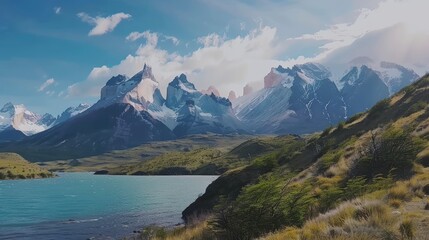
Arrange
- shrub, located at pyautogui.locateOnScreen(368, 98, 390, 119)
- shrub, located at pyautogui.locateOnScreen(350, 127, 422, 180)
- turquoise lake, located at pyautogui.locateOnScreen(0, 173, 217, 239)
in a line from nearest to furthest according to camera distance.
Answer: shrub, located at pyautogui.locateOnScreen(350, 127, 422, 180) → shrub, located at pyautogui.locateOnScreen(368, 98, 390, 119) → turquoise lake, located at pyautogui.locateOnScreen(0, 173, 217, 239)

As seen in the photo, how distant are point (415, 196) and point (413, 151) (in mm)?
11094

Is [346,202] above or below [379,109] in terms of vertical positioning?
below

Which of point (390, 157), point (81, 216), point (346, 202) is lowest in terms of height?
point (81, 216)

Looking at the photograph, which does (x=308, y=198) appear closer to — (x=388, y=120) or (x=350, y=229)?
(x=350, y=229)

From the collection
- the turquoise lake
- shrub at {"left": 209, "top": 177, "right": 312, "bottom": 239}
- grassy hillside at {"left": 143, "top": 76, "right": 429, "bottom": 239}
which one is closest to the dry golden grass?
grassy hillside at {"left": 143, "top": 76, "right": 429, "bottom": 239}

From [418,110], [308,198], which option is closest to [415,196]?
[308,198]

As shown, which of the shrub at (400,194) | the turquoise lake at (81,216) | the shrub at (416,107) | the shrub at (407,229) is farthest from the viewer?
the turquoise lake at (81,216)

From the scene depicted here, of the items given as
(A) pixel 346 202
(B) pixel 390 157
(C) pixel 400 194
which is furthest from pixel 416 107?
(A) pixel 346 202

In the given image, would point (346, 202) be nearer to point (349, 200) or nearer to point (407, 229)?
point (349, 200)

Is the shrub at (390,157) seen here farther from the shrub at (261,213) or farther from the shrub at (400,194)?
the shrub at (261,213)

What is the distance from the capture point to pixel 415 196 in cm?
2058

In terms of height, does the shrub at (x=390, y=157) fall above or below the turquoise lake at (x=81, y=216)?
above

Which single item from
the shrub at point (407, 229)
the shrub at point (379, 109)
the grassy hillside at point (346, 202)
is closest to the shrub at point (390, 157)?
the grassy hillside at point (346, 202)

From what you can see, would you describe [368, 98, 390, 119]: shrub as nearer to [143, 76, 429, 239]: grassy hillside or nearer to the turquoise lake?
[143, 76, 429, 239]: grassy hillside
